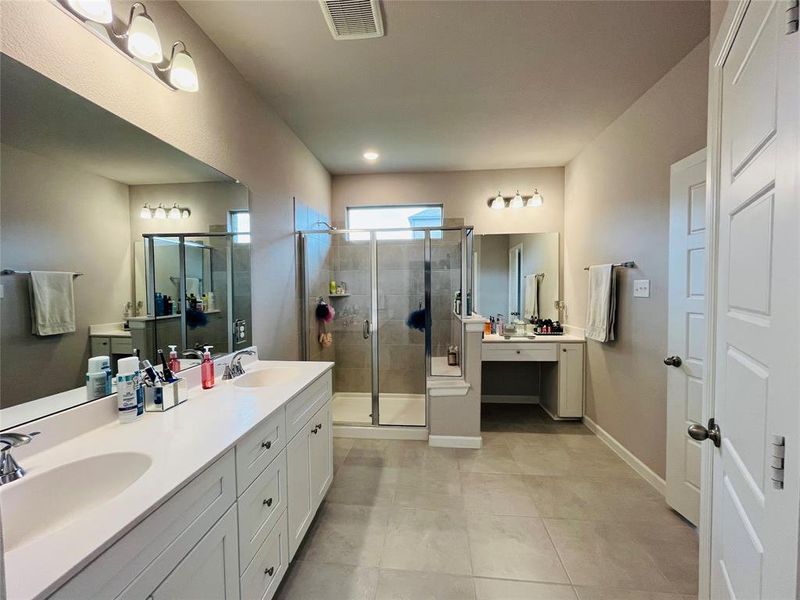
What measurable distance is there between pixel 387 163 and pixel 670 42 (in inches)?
91.6

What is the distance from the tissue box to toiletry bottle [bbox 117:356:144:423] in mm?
41

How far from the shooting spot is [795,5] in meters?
0.59

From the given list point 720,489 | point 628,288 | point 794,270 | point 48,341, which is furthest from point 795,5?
point 628,288

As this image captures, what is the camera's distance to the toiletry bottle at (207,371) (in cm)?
163

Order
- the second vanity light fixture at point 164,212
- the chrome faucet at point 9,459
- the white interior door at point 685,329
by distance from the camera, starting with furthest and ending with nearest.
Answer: the white interior door at point 685,329 → the second vanity light fixture at point 164,212 → the chrome faucet at point 9,459

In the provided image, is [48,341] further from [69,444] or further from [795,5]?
[795,5]

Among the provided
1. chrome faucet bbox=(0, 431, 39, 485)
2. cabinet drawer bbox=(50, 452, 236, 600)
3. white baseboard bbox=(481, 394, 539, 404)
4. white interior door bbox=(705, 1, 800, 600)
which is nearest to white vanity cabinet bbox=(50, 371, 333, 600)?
cabinet drawer bbox=(50, 452, 236, 600)

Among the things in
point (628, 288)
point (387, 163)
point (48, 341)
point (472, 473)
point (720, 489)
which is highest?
point (387, 163)

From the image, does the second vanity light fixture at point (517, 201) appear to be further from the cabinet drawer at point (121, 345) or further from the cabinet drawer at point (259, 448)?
the cabinet drawer at point (121, 345)

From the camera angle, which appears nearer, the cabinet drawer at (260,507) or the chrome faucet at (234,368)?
the cabinet drawer at (260,507)

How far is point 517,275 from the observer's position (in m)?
3.71

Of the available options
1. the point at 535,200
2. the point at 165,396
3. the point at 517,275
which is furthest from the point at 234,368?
the point at 535,200

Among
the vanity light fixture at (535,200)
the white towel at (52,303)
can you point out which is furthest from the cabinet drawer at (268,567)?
the vanity light fixture at (535,200)

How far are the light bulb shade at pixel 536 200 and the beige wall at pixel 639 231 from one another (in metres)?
0.54
